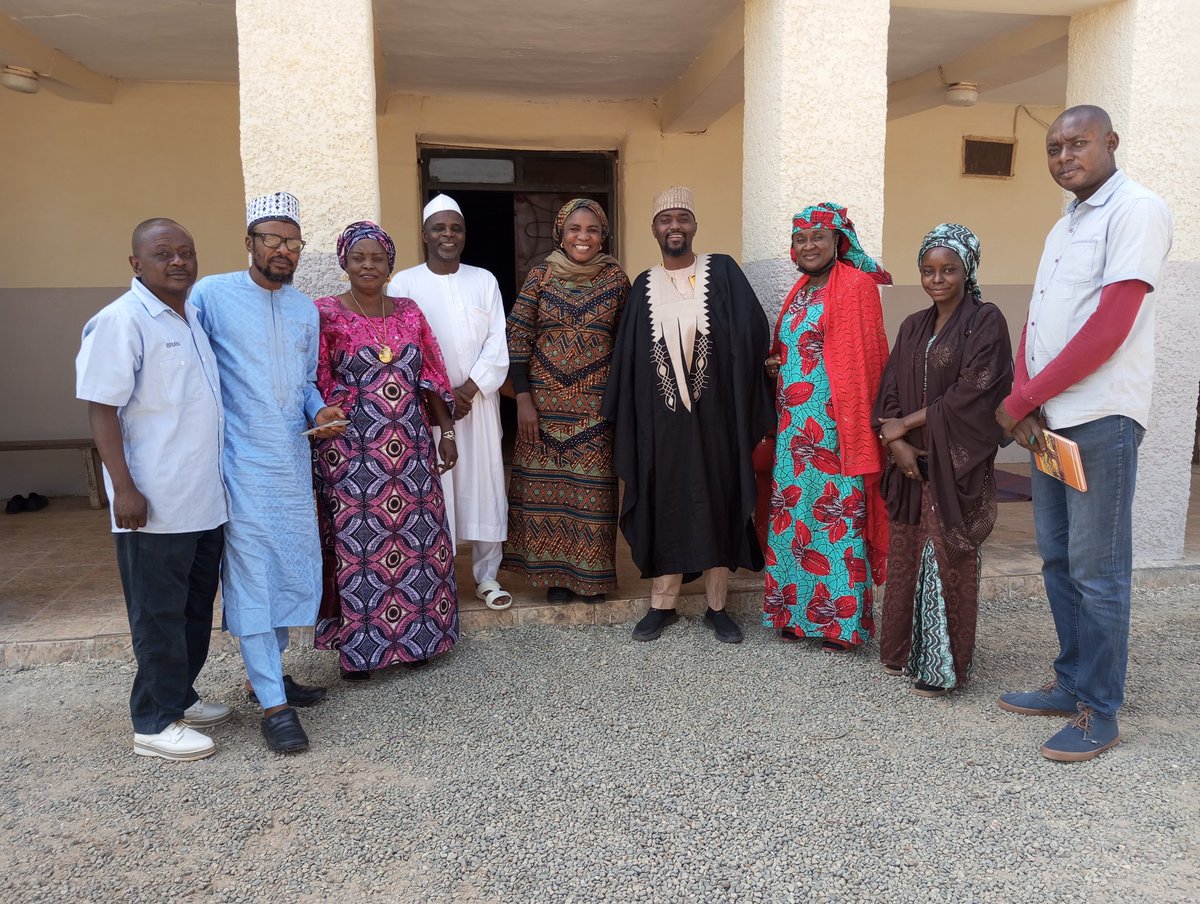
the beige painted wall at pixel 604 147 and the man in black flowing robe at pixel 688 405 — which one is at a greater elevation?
the beige painted wall at pixel 604 147

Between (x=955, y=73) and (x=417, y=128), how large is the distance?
386cm

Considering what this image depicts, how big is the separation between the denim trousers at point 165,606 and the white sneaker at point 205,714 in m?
0.13

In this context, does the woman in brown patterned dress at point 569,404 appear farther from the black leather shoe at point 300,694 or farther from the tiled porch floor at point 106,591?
the black leather shoe at point 300,694

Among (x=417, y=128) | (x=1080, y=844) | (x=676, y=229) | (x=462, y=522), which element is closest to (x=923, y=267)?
(x=676, y=229)

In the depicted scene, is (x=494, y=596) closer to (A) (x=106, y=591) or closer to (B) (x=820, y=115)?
(A) (x=106, y=591)

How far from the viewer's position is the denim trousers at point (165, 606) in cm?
279

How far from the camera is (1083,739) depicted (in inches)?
112

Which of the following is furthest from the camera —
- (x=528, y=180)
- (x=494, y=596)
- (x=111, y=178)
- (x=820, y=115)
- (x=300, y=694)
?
(x=528, y=180)

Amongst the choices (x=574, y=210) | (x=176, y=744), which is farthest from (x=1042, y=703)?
(x=176, y=744)

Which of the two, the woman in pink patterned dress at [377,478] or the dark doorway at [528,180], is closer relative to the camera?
the woman in pink patterned dress at [377,478]

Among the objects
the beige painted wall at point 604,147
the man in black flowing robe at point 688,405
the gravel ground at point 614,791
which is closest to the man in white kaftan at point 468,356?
the man in black flowing robe at point 688,405

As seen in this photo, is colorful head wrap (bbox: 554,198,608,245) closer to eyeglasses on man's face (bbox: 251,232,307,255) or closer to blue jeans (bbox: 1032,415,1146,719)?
eyeglasses on man's face (bbox: 251,232,307,255)

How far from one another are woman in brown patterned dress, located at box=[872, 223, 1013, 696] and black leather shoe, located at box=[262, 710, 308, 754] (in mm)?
2170

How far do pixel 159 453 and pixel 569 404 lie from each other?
1.73 meters
